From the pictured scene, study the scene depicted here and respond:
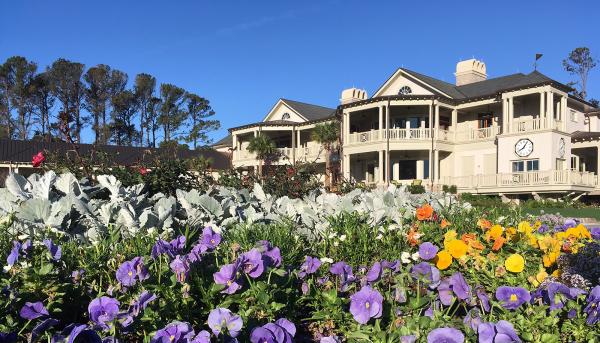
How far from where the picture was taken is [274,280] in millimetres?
2434

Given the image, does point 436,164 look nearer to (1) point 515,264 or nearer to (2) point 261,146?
(2) point 261,146

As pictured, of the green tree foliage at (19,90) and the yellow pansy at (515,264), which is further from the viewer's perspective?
the green tree foliage at (19,90)

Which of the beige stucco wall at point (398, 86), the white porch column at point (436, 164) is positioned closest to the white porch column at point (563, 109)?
the white porch column at point (436, 164)

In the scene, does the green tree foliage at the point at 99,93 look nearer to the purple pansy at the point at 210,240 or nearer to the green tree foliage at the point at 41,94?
the green tree foliage at the point at 41,94

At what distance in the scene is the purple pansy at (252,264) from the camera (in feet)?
7.13

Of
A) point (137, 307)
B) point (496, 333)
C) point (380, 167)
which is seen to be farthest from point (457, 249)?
point (380, 167)

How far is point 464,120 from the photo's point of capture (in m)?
31.0

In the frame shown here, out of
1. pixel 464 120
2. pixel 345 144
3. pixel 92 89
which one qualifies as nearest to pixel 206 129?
pixel 92 89

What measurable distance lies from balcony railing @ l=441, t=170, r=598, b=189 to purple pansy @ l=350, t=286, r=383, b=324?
25.4m

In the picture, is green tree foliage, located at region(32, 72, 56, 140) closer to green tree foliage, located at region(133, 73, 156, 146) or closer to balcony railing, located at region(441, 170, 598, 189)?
green tree foliage, located at region(133, 73, 156, 146)

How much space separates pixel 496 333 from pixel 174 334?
1063 mm

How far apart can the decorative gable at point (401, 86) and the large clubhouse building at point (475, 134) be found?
61 mm

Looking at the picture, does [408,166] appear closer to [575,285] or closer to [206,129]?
[575,285]

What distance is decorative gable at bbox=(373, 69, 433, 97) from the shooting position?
30516 millimetres
